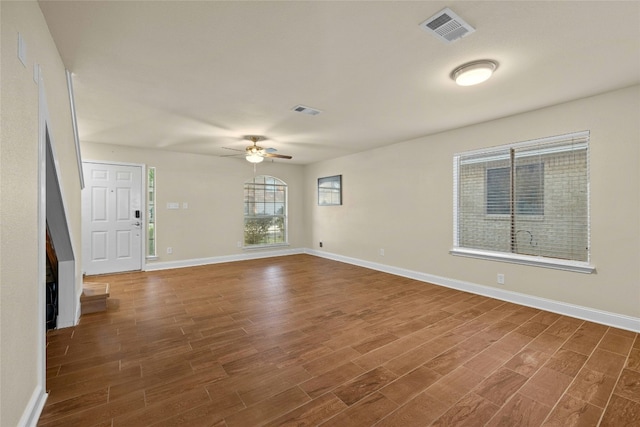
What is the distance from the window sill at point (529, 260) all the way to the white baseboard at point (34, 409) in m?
4.55

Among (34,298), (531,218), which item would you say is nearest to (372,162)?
(531,218)

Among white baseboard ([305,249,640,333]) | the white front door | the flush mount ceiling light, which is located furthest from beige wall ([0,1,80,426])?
white baseboard ([305,249,640,333])

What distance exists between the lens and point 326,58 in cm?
230

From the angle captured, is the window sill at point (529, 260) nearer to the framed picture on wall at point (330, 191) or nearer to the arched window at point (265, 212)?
the framed picture on wall at point (330, 191)

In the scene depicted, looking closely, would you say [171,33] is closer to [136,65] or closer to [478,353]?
[136,65]

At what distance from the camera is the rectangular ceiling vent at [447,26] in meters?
1.80

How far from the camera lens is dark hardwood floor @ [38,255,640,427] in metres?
1.70

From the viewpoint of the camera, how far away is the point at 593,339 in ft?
8.68

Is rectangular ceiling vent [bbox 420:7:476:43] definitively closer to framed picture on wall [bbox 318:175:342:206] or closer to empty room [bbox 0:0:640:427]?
empty room [bbox 0:0:640:427]

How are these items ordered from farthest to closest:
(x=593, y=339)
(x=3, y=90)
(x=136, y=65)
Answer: (x=593, y=339), (x=136, y=65), (x=3, y=90)

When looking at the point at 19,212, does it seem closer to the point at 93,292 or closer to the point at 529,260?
the point at 93,292

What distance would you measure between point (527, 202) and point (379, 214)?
2.46 m

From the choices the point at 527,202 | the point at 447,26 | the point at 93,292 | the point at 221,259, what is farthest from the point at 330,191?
the point at 447,26

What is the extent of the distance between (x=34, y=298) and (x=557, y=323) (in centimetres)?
442
